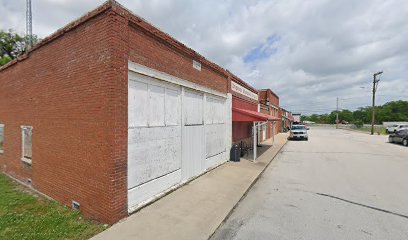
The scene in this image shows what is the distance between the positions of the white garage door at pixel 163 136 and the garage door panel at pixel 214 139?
0.15 ft

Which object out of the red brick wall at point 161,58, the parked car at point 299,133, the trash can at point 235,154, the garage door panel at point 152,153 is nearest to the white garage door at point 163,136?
the garage door panel at point 152,153

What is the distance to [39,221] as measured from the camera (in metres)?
4.94

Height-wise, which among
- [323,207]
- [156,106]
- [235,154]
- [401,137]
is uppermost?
[156,106]

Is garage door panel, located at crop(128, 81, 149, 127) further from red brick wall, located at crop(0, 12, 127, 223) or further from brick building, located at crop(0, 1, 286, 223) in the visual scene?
red brick wall, located at crop(0, 12, 127, 223)

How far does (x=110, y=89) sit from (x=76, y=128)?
5.56 ft

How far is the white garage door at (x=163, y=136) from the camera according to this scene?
549 centimetres

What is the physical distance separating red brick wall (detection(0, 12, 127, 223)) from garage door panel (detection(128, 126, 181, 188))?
39 centimetres

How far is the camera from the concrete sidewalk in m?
4.34

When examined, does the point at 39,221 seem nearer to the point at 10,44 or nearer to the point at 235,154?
the point at 235,154

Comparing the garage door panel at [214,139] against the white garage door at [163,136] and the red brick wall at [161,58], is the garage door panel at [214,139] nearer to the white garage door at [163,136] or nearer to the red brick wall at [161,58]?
the white garage door at [163,136]

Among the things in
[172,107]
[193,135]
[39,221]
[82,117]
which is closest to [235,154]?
[193,135]

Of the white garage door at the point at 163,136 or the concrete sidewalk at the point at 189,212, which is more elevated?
the white garage door at the point at 163,136

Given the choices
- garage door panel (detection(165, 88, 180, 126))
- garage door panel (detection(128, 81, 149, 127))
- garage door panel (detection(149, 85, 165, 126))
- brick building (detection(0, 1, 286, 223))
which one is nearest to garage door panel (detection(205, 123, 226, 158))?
brick building (detection(0, 1, 286, 223))

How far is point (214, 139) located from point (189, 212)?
17.0 feet
